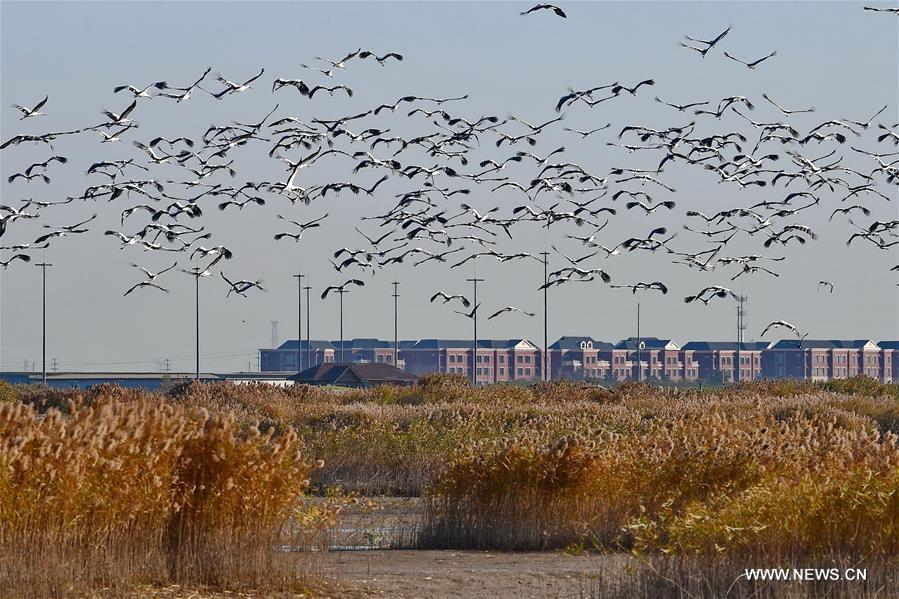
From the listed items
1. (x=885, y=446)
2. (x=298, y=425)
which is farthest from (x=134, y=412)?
(x=298, y=425)

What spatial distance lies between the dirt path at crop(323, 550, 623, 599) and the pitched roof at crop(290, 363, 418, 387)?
7279 cm

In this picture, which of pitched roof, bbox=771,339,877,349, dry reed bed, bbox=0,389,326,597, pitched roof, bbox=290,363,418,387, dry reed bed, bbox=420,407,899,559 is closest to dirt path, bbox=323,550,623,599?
dry reed bed, bbox=420,407,899,559

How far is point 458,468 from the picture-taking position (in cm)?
1853

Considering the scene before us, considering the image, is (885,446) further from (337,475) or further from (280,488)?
(337,475)

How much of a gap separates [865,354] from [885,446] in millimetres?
183030

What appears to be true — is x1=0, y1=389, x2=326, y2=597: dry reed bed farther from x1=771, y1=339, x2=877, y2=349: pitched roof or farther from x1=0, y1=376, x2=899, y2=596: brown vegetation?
x1=771, y1=339, x2=877, y2=349: pitched roof

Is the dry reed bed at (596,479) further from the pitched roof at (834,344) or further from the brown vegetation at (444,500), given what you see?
the pitched roof at (834,344)

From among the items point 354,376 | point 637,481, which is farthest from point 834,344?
point 637,481

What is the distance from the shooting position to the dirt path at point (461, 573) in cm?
1421

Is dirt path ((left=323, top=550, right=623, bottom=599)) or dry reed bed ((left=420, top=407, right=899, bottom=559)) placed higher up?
dry reed bed ((left=420, top=407, right=899, bottom=559))

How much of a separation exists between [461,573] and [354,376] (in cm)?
8167

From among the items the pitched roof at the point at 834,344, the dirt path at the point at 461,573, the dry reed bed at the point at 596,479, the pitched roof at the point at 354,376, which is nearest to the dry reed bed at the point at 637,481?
the dry reed bed at the point at 596,479

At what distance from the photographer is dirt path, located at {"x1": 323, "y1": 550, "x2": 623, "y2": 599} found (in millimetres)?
14205

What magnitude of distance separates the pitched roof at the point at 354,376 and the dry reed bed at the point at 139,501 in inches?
2979
